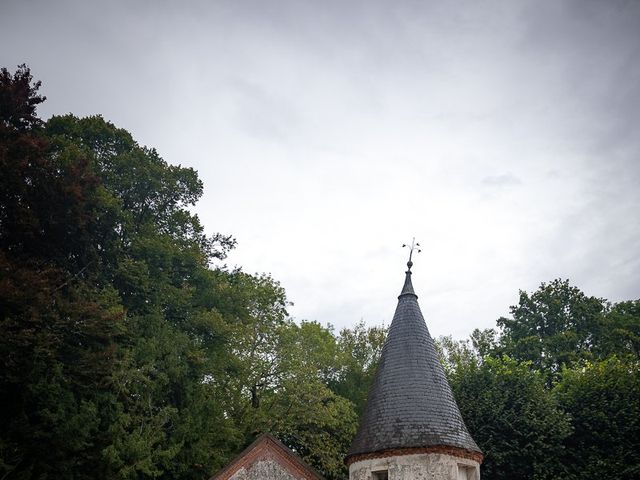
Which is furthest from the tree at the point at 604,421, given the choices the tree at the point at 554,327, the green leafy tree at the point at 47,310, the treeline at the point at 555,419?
the green leafy tree at the point at 47,310

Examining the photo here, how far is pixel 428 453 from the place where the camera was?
18422mm

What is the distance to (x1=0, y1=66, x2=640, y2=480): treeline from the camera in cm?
2186

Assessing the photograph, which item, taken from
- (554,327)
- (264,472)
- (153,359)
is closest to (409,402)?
(264,472)

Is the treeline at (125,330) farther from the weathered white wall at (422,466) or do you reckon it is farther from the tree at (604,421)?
the tree at (604,421)

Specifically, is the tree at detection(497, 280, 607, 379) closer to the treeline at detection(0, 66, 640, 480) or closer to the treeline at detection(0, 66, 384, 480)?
the treeline at detection(0, 66, 640, 480)

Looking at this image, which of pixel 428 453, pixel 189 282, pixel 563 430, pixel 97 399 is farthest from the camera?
pixel 189 282

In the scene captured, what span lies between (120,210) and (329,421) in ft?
41.8

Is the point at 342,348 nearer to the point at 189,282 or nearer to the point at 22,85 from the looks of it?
the point at 189,282

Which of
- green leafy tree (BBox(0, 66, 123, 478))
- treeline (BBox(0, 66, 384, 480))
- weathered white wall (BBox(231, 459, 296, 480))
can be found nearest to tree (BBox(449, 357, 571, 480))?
treeline (BBox(0, 66, 384, 480))

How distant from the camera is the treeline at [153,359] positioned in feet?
71.7

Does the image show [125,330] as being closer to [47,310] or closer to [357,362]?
[47,310]

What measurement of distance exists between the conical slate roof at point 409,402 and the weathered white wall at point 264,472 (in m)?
2.15


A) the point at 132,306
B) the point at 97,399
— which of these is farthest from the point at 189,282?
the point at 97,399

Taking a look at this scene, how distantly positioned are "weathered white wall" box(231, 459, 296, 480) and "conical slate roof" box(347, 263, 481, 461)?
2148mm
